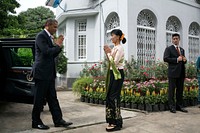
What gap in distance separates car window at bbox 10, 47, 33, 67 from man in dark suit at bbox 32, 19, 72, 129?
1.10 m

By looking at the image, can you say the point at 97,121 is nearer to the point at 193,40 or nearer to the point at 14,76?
the point at 14,76

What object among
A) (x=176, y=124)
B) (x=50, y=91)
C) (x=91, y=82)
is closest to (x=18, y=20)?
(x=91, y=82)

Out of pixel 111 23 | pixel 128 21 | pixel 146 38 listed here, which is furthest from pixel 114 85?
pixel 111 23

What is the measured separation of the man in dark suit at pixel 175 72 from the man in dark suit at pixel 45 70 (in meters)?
2.82

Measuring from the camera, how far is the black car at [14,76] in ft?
15.7

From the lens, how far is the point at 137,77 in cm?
823

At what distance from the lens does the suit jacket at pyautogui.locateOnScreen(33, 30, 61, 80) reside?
395 cm

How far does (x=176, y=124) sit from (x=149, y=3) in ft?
21.3

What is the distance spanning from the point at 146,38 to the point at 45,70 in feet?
21.7

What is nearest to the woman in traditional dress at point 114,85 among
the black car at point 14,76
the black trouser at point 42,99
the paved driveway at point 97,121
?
the paved driveway at point 97,121

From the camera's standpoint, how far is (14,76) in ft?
16.1

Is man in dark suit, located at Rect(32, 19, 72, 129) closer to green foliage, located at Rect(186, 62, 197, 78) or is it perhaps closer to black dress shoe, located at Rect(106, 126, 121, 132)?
black dress shoe, located at Rect(106, 126, 121, 132)

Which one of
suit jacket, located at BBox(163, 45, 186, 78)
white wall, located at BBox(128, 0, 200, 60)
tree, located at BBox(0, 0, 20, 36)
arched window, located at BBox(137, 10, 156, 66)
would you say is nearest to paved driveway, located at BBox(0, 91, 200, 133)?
suit jacket, located at BBox(163, 45, 186, 78)

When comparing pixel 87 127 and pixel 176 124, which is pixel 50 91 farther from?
pixel 176 124
